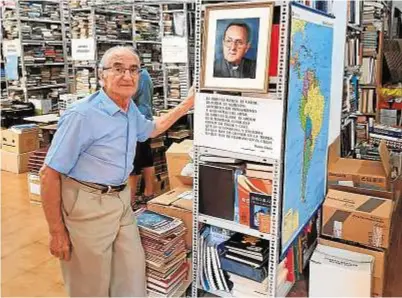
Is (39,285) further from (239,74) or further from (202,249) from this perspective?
(239,74)

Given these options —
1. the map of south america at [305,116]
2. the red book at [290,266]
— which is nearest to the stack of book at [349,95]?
the map of south america at [305,116]

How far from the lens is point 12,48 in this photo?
21.2ft

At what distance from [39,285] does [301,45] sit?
214cm

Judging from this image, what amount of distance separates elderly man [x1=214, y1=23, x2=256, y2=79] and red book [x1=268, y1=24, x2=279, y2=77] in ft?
0.24

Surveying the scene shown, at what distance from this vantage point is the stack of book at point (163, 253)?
2.11m

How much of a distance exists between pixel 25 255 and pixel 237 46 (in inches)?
89.8

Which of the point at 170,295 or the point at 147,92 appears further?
the point at 147,92

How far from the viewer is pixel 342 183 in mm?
2885

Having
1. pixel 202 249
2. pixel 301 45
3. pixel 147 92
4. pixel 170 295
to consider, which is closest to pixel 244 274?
pixel 202 249

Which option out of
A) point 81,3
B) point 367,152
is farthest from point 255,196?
point 81,3

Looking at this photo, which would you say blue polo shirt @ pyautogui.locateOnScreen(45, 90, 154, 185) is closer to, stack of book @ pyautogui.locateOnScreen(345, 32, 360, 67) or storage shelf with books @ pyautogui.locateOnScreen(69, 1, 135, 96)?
stack of book @ pyautogui.locateOnScreen(345, 32, 360, 67)

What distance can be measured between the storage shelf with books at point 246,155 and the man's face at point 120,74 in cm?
31

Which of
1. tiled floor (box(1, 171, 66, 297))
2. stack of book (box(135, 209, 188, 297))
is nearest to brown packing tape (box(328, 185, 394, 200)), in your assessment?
stack of book (box(135, 209, 188, 297))

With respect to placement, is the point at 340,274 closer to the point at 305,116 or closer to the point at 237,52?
the point at 305,116
